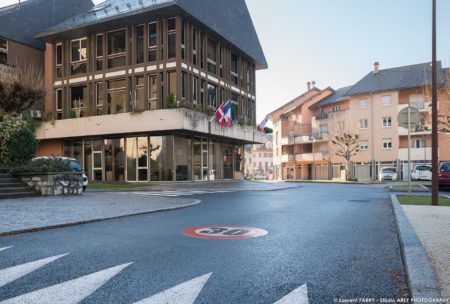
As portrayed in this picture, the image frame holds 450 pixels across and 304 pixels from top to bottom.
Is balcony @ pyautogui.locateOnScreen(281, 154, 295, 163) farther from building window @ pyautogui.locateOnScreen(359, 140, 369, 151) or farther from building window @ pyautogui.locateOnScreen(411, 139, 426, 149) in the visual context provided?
building window @ pyautogui.locateOnScreen(411, 139, 426, 149)

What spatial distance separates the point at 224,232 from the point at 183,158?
21.8 m

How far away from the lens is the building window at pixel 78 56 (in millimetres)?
32031

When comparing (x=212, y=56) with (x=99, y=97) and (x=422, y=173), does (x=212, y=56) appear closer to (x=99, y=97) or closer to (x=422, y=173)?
(x=99, y=97)

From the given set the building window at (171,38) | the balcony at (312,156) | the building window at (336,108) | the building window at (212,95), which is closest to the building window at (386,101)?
the building window at (336,108)

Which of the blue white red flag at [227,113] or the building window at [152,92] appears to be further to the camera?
the blue white red flag at [227,113]

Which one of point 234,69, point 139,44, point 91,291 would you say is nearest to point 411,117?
point 91,291

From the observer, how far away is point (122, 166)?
29859 mm

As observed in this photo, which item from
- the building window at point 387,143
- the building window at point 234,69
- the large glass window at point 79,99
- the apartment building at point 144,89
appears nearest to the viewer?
the apartment building at point 144,89

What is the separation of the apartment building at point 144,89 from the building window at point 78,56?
8 cm

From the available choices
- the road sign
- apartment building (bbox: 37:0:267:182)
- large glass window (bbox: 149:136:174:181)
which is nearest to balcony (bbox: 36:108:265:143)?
apartment building (bbox: 37:0:267:182)

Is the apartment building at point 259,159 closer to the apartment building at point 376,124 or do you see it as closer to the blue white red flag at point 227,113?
the apartment building at point 376,124

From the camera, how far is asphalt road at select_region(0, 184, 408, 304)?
12.2 feet

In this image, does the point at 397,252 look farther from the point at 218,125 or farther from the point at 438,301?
the point at 218,125

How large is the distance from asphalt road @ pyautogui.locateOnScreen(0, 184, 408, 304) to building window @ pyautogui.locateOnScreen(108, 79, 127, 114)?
23317 mm
